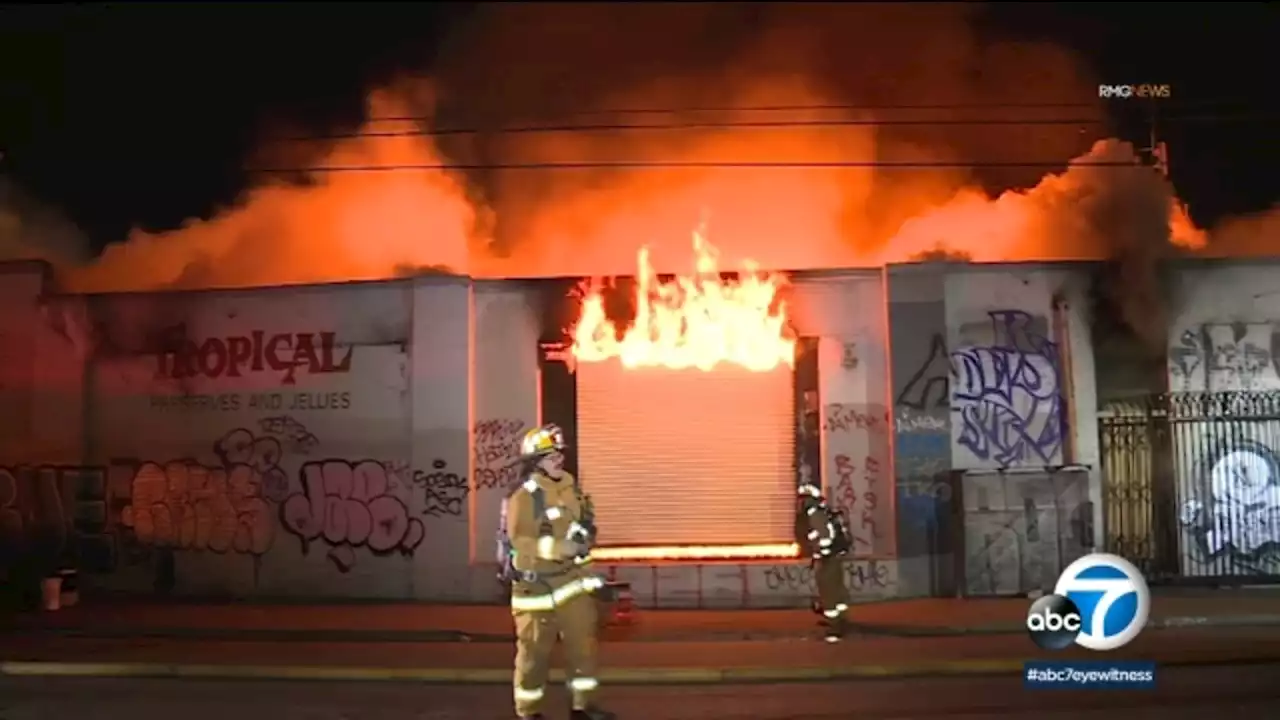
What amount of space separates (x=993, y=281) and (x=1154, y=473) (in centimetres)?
368

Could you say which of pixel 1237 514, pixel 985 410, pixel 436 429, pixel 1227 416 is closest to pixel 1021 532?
pixel 985 410

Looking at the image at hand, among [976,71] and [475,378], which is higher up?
[976,71]

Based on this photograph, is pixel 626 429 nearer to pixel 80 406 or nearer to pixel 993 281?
pixel 993 281

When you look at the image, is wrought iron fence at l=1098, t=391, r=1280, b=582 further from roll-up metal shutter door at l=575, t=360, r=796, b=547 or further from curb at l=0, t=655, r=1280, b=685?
curb at l=0, t=655, r=1280, b=685

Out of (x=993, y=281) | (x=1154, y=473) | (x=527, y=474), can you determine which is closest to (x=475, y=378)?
(x=993, y=281)

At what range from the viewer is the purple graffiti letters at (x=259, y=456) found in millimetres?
16438

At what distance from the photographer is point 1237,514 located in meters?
16.1

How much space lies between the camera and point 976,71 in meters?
20.6

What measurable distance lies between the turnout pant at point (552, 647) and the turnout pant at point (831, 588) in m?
5.41

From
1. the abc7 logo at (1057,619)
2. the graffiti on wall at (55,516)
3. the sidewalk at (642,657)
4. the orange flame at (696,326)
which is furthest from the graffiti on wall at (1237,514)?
the graffiti on wall at (55,516)

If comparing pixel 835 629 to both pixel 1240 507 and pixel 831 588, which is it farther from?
pixel 1240 507

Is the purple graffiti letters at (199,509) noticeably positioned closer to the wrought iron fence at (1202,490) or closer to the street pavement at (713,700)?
the street pavement at (713,700)

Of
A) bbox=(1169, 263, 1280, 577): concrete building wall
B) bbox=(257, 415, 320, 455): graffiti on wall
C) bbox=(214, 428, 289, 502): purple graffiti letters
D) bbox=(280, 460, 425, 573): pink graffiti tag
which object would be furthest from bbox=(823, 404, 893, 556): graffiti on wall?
bbox=(214, 428, 289, 502): purple graffiti letters

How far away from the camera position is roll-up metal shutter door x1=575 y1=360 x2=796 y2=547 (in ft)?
52.8
